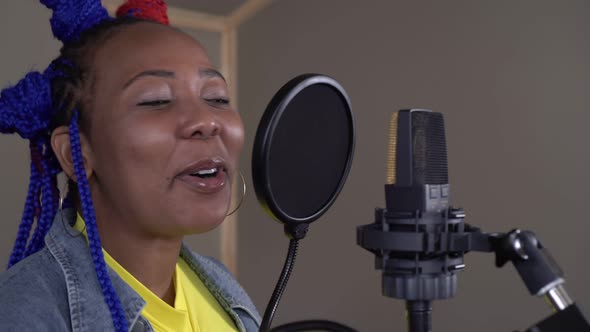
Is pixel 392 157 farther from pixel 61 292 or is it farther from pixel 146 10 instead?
pixel 146 10

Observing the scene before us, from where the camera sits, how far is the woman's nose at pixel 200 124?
89 cm

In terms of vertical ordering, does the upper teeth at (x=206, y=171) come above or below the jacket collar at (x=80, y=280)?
above

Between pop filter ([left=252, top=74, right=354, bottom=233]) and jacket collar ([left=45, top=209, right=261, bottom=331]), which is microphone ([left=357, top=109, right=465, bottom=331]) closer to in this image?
pop filter ([left=252, top=74, right=354, bottom=233])

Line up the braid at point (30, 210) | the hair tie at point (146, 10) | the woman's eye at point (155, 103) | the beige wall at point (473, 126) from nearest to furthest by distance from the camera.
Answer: the woman's eye at point (155, 103)
the braid at point (30, 210)
the hair tie at point (146, 10)
the beige wall at point (473, 126)

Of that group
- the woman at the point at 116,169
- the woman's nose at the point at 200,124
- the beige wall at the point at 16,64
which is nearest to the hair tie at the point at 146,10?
the woman at the point at 116,169

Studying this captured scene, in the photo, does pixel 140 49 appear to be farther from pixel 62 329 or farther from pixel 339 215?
pixel 339 215

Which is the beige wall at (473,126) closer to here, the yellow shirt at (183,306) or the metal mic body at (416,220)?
the yellow shirt at (183,306)

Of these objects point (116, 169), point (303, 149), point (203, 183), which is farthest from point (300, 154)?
point (116, 169)

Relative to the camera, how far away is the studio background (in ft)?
5.64

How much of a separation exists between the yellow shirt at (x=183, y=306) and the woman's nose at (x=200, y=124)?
0.25 metres

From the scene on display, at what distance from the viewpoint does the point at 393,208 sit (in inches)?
23.5

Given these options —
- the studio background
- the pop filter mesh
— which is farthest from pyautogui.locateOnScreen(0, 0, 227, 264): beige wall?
the pop filter mesh

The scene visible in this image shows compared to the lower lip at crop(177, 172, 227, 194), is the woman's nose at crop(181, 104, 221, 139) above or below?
above

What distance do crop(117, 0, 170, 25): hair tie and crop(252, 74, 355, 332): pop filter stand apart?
0.61 m
